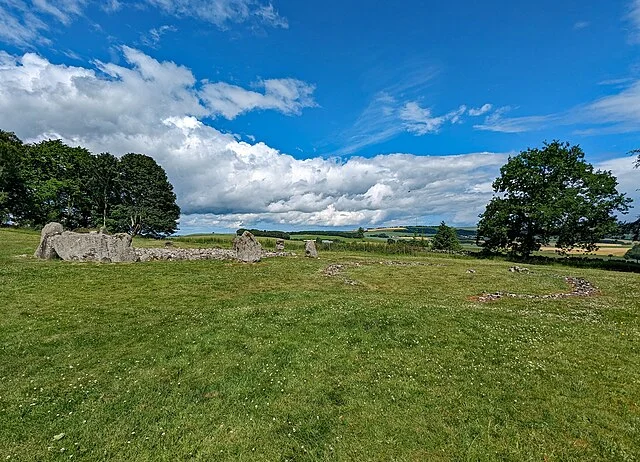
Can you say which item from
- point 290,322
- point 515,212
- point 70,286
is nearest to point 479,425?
point 290,322

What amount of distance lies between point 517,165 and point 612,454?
61118 millimetres

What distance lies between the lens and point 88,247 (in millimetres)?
31734

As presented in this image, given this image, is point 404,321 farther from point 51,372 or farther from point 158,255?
point 158,255

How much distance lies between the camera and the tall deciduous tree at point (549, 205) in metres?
50.6

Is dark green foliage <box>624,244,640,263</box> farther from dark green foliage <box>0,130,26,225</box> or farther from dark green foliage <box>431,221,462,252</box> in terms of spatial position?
dark green foliage <box>0,130,26,225</box>

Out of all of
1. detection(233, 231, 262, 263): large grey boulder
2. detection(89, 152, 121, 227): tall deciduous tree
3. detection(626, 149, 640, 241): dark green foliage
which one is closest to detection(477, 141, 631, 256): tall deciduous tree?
detection(626, 149, 640, 241): dark green foliage

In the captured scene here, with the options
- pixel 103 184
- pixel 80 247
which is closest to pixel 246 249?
pixel 80 247

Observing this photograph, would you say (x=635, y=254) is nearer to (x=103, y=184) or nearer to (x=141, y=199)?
(x=141, y=199)

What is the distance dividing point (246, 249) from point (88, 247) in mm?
15325

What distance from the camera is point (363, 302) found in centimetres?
1936

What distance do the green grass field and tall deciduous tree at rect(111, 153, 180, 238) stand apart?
2522 inches

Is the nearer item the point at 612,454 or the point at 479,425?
the point at 612,454

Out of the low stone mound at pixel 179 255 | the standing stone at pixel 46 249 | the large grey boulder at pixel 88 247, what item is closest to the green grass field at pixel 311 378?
the large grey boulder at pixel 88 247

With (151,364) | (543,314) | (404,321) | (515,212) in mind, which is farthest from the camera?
(515,212)
